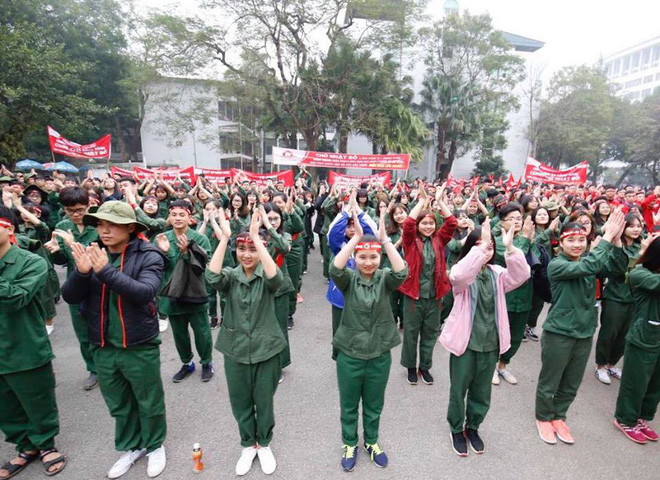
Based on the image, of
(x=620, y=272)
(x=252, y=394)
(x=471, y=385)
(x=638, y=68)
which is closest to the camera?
(x=252, y=394)

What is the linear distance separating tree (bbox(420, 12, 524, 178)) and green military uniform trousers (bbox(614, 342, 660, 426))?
2664 cm

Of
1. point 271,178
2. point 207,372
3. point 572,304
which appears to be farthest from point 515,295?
point 271,178

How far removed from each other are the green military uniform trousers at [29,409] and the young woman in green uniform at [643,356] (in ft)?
16.4

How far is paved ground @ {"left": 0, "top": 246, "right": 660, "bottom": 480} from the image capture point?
3021mm

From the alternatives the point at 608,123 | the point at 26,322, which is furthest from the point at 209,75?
the point at 608,123

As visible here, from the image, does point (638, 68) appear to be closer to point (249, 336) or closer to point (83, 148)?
point (83, 148)

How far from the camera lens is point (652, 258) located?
313 cm

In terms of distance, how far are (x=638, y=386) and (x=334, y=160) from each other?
32.9ft

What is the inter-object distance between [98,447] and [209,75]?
22912mm

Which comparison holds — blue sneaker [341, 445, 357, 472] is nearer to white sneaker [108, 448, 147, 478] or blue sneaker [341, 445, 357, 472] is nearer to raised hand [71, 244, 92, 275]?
white sneaker [108, 448, 147, 478]

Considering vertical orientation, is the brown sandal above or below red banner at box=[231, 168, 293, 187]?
below

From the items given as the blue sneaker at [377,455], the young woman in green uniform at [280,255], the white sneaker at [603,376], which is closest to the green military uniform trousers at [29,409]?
the young woman in green uniform at [280,255]

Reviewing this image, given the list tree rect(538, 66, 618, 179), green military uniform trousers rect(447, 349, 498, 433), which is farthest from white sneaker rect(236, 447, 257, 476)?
tree rect(538, 66, 618, 179)

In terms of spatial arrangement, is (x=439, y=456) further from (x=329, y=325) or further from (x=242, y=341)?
A: (x=329, y=325)
